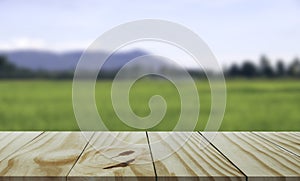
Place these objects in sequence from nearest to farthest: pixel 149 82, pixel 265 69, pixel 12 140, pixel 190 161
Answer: pixel 190 161 → pixel 12 140 → pixel 149 82 → pixel 265 69

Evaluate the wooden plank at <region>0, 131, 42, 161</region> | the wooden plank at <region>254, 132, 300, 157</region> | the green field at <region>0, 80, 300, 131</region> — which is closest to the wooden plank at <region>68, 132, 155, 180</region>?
the wooden plank at <region>0, 131, 42, 161</region>

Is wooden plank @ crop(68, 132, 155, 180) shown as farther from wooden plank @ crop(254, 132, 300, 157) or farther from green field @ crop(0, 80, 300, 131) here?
green field @ crop(0, 80, 300, 131)

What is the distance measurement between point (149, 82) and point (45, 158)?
12.7 meters

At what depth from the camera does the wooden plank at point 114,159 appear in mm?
869

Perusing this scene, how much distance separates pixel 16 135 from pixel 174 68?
2.30 ft

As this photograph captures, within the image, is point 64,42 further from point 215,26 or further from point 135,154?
point 135,154

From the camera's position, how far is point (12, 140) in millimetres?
1330

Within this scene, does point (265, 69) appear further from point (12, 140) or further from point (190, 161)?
point (190, 161)

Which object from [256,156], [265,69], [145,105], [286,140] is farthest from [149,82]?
[256,156]

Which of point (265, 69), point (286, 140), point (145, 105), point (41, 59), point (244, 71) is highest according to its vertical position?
point (286, 140)

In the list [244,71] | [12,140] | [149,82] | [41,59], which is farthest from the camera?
[41,59]

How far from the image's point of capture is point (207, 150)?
115cm

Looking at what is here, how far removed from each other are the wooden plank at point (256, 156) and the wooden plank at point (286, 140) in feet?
0.11

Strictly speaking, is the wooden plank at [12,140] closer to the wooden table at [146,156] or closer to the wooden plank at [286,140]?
the wooden table at [146,156]
